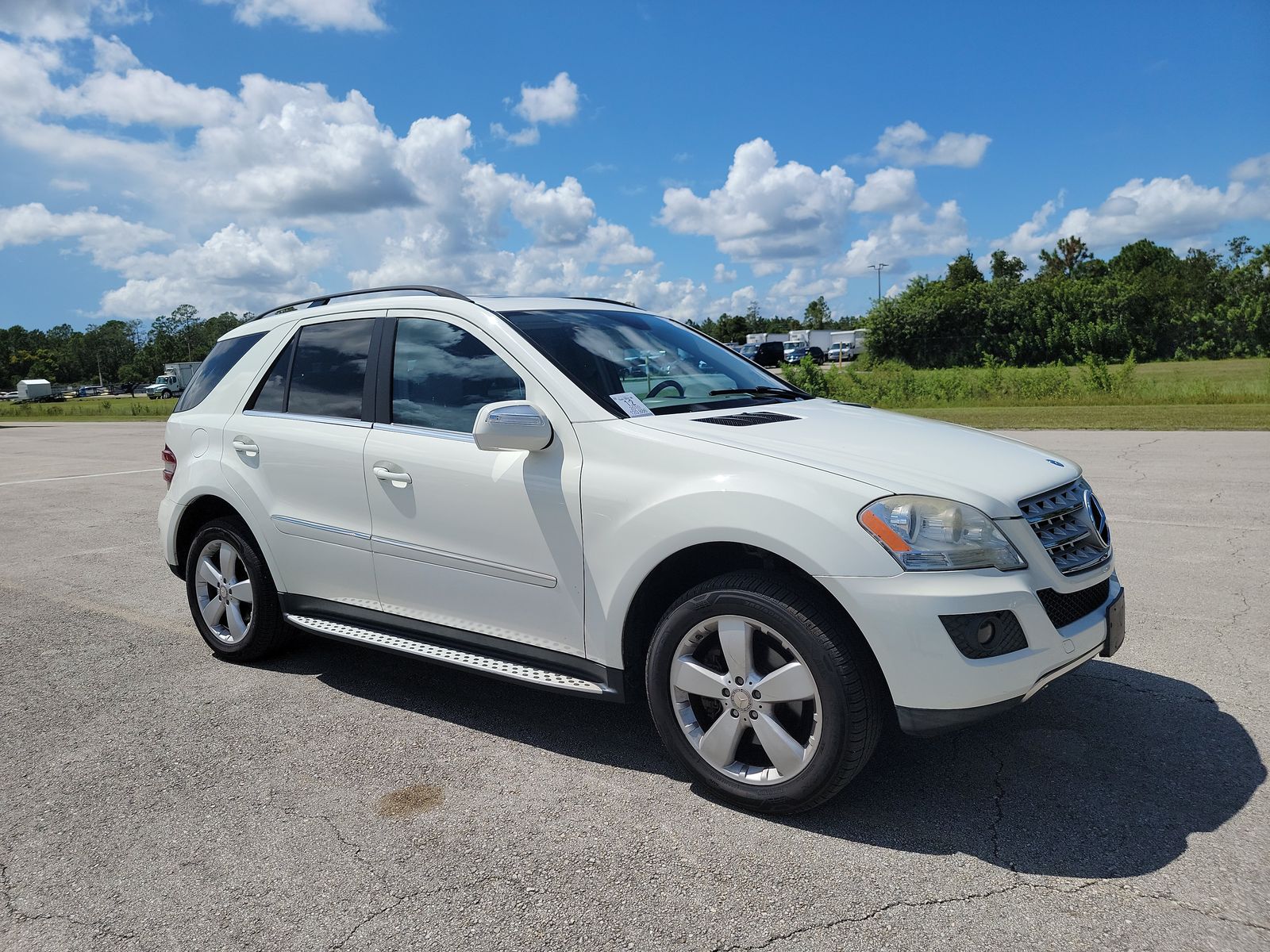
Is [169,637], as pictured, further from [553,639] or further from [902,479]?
[902,479]

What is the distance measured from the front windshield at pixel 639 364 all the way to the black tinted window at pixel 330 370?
86 cm

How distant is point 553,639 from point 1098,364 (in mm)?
24803

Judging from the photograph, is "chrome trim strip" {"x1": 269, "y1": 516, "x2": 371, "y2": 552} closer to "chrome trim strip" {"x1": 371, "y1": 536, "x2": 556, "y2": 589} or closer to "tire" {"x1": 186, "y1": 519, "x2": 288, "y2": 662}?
"chrome trim strip" {"x1": 371, "y1": 536, "x2": 556, "y2": 589}

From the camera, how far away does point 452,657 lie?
13.1 feet

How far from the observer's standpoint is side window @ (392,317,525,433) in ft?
13.1

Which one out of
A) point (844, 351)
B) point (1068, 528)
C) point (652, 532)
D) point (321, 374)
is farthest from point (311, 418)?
point (844, 351)

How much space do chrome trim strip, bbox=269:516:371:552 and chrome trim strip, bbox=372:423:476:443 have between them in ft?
1.58

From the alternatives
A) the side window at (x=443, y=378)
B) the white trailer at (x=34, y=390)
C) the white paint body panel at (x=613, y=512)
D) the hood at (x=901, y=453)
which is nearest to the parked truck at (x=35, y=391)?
the white trailer at (x=34, y=390)

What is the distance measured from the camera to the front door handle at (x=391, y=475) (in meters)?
4.07

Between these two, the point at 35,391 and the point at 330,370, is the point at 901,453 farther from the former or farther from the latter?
the point at 35,391

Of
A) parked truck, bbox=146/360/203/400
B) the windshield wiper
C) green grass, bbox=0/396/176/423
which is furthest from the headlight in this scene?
parked truck, bbox=146/360/203/400

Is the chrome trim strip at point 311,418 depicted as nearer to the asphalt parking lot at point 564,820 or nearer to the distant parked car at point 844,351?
the asphalt parking lot at point 564,820

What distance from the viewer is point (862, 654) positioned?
3084mm

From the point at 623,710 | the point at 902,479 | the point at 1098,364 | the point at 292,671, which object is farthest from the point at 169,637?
the point at 1098,364
